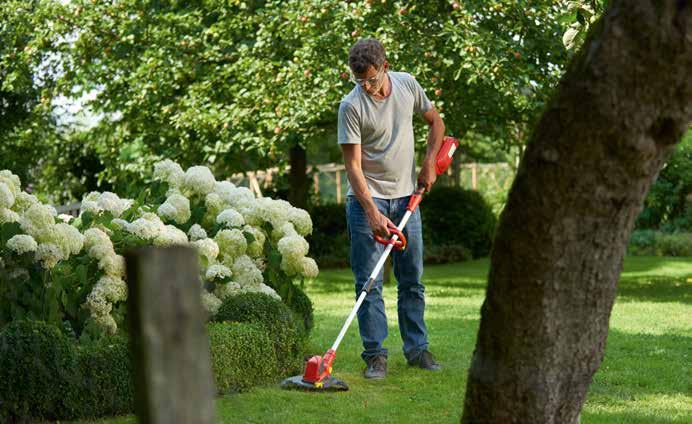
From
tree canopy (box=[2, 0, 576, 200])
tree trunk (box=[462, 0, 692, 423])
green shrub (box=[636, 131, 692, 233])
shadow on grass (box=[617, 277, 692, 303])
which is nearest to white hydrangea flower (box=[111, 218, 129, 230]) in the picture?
tree trunk (box=[462, 0, 692, 423])

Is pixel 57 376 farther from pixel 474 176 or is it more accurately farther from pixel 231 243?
pixel 474 176

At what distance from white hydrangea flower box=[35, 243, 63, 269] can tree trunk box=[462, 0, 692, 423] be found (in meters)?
2.58

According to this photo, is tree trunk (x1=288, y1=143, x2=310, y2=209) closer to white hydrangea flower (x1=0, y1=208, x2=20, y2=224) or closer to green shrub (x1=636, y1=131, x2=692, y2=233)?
green shrub (x1=636, y1=131, x2=692, y2=233)

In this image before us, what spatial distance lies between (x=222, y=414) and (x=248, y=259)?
4.72 feet

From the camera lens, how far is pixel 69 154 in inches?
606

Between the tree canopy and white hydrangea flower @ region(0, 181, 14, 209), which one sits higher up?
the tree canopy

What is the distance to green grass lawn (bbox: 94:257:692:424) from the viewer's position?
14.8 feet

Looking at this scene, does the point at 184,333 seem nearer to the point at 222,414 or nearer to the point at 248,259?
the point at 222,414

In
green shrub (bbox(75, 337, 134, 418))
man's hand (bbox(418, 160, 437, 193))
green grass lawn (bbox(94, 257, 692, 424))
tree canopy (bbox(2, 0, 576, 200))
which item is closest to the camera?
green shrub (bbox(75, 337, 134, 418))

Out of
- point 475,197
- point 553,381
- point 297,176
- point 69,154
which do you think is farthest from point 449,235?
point 553,381

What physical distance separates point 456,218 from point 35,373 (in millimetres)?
13179

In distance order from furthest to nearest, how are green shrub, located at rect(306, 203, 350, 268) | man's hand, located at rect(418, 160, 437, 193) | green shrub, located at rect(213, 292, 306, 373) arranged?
1. green shrub, located at rect(306, 203, 350, 268)
2. man's hand, located at rect(418, 160, 437, 193)
3. green shrub, located at rect(213, 292, 306, 373)

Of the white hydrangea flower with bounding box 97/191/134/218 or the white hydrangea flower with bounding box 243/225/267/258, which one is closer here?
the white hydrangea flower with bounding box 97/191/134/218

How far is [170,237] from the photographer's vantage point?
5141 millimetres
